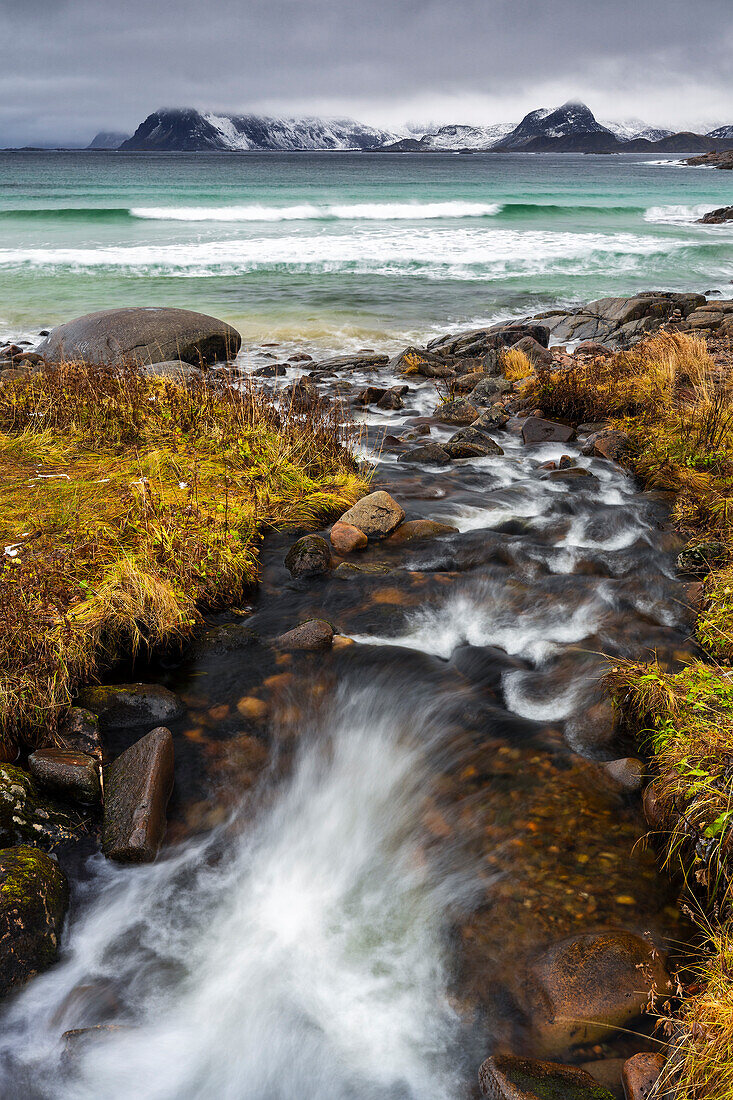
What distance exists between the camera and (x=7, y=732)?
431cm

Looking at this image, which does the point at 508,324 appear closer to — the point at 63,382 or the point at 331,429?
the point at 331,429

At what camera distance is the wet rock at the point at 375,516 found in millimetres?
7457

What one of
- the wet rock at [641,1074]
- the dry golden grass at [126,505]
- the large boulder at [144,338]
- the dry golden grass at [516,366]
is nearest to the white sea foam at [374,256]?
the large boulder at [144,338]

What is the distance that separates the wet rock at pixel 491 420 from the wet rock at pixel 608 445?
166 cm

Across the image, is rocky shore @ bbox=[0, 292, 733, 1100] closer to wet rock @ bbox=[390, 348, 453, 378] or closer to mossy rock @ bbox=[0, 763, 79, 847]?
mossy rock @ bbox=[0, 763, 79, 847]

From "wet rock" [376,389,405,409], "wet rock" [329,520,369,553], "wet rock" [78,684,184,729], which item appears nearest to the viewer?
"wet rock" [78,684,184,729]

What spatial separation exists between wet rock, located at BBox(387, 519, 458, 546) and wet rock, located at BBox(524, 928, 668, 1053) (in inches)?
181

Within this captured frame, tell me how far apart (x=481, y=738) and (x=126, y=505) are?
13.7ft

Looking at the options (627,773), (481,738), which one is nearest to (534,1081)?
(627,773)

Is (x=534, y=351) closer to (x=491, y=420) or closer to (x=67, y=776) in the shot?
(x=491, y=420)

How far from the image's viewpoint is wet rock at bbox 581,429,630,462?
9.69 metres

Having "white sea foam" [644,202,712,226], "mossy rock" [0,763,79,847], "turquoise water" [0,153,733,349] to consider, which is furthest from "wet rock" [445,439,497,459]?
"white sea foam" [644,202,712,226]

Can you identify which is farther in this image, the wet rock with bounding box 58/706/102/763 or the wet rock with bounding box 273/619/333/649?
the wet rock with bounding box 273/619/333/649

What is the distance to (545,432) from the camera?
35.3ft
